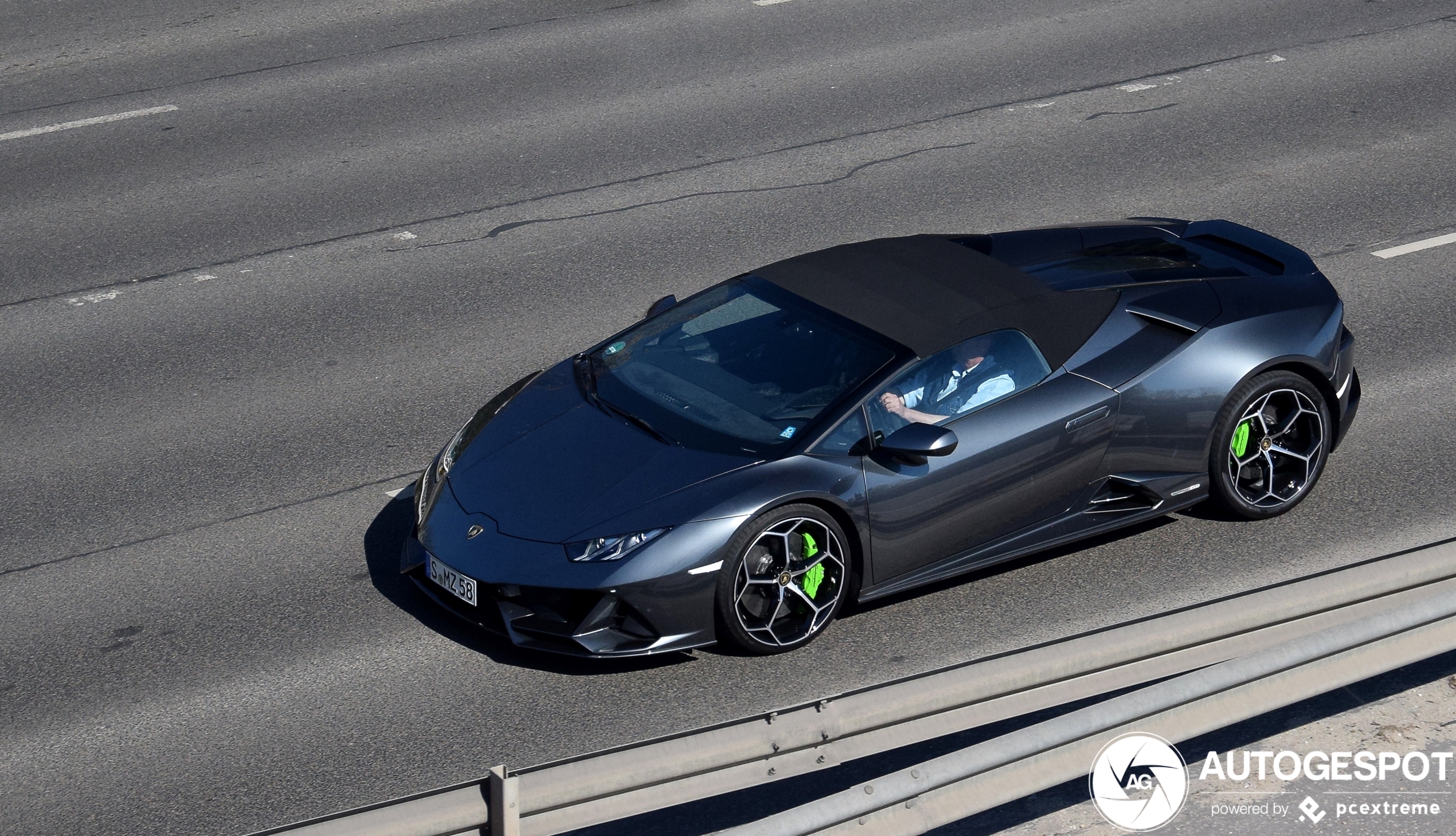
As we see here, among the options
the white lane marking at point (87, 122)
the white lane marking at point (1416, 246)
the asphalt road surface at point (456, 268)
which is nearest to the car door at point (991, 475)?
the asphalt road surface at point (456, 268)

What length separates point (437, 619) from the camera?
21.5 ft

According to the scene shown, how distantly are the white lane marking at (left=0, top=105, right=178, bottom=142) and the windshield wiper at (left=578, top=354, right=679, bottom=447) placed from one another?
722 centimetres

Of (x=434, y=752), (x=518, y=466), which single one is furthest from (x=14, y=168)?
(x=434, y=752)

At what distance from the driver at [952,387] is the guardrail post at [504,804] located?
9.33ft

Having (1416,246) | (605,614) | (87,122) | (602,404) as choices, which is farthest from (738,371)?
(87,122)

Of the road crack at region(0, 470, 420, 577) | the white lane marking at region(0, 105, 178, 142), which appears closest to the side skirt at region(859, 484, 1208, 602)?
the road crack at region(0, 470, 420, 577)

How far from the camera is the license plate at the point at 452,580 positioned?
612 cm

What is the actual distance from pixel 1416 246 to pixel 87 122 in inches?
421

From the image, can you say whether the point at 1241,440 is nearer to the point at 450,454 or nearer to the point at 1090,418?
the point at 1090,418

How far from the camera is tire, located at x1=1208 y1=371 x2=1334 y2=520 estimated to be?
7012mm

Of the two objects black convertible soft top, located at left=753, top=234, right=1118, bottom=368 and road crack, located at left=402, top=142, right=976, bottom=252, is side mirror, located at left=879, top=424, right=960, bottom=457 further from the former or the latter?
road crack, located at left=402, top=142, right=976, bottom=252

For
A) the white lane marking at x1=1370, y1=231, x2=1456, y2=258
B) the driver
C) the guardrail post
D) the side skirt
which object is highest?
the driver

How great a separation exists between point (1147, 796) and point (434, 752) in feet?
8.85

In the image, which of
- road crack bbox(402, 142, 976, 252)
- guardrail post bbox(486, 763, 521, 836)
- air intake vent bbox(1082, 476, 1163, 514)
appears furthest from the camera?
road crack bbox(402, 142, 976, 252)
